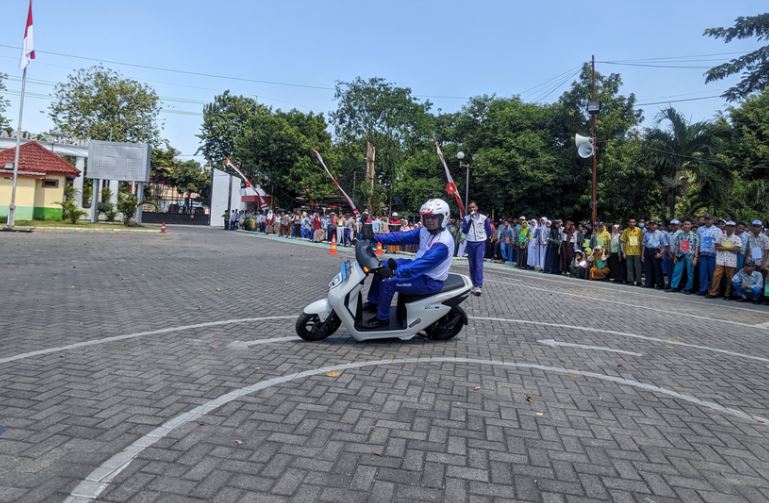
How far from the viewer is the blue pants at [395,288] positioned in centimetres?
636

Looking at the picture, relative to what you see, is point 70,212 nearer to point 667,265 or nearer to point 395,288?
point 667,265

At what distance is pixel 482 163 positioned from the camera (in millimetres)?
36281

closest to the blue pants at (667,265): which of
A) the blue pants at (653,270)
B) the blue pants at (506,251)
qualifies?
the blue pants at (653,270)

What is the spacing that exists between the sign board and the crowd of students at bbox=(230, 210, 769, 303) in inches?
858

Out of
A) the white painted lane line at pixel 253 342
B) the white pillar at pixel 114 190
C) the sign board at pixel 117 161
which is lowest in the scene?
A: the white painted lane line at pixel 253 342

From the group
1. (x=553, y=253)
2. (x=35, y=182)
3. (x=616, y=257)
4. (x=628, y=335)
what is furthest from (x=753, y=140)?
(x=35, y=182)

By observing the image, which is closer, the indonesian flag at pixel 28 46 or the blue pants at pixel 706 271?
the blue pants at pixel 706 271

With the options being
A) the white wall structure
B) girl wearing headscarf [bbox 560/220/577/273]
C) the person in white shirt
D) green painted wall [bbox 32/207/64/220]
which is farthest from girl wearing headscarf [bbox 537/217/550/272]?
the white wall structure

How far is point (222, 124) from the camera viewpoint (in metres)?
62.6

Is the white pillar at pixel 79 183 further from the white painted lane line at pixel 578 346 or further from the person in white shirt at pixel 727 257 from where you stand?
the white painted lane line at pixel 578 346

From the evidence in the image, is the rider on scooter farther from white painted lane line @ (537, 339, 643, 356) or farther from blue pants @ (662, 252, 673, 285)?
blue pants @ (662, 252, 673, 285)

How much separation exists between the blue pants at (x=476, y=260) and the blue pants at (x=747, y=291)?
21.1ft

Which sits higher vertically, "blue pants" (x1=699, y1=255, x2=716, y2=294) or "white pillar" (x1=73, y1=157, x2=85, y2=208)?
"white pillar" (x1=73, y1=157, x2=85, y2=208)

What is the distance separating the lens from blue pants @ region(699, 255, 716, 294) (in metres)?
14.0
